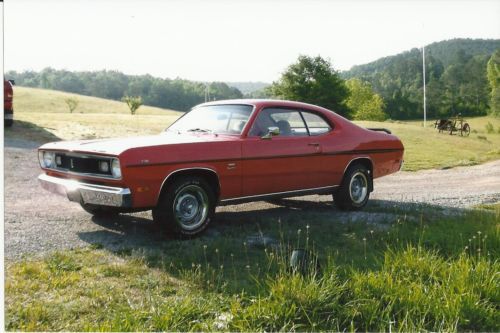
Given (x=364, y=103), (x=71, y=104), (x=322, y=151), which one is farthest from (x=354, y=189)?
(x=364, y=103)

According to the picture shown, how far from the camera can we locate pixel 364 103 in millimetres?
80188

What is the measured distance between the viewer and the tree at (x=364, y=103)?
253 ft

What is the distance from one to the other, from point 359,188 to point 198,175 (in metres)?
3.08

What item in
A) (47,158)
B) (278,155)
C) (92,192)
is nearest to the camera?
(92,192)

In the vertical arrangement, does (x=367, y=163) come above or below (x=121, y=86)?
below

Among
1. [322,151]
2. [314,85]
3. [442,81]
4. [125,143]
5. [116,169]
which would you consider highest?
[442,81]

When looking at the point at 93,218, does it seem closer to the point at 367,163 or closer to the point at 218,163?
the point at 218,163

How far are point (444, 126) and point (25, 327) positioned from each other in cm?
3553

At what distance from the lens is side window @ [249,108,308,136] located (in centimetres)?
637

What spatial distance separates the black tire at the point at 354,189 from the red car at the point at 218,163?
0.05 ft

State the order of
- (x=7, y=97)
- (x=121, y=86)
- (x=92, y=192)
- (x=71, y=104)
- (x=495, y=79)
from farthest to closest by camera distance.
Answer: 1. (x=121, y=86)
2. (x=71, y=104)
3. (x=495, y=79)
4. (x=7, y=97)
5. (x=92, y=192)

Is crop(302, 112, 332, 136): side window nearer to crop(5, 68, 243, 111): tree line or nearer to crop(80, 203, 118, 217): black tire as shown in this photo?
crop(80, 203, 118, 217): black tire

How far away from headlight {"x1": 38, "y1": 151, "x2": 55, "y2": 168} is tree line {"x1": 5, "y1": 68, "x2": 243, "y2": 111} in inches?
2596

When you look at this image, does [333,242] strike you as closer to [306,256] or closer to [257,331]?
[306,256]
